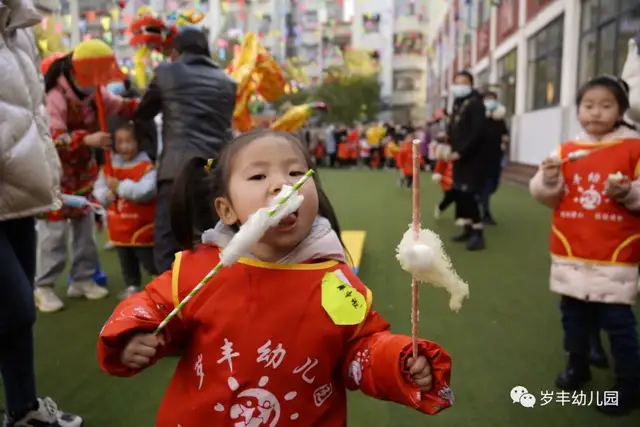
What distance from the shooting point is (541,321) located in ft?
11.4

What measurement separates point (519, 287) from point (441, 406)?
10.8ft

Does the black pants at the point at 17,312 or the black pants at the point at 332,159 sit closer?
the black pants at the point at 17,312

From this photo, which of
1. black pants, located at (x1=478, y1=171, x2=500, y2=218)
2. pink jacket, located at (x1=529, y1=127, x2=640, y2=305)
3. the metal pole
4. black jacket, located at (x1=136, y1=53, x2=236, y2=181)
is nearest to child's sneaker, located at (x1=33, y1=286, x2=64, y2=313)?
black jacket, located at (x1=136, y1=53, x2=236, y2=181)

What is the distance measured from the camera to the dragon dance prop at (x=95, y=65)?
10.6 ft

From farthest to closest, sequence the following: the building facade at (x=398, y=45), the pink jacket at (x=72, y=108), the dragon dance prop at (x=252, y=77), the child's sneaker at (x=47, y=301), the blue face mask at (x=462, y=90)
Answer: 1. the building facade at (x=398, y=45)
2. the blue face mask at (x=462, y=90)
3. the dragon dance prop at (x=252, y=77)
4. the child's sneaker at (x=47, y=301)
5. the pink jacket at (x=72, y=108)

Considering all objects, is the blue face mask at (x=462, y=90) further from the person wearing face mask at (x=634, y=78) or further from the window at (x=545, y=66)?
the window at (x=545, y=66)

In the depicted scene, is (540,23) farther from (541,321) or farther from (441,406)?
(441,406)

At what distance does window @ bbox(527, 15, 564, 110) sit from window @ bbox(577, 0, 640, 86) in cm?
98

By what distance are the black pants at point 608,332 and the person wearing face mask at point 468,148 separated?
9.64 ft

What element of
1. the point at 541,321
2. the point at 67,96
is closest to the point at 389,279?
the point at 541,321

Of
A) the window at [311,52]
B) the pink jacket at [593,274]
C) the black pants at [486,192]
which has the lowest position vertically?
the black pants at [486,192]

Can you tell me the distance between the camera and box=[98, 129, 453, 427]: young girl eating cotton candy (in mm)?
1271

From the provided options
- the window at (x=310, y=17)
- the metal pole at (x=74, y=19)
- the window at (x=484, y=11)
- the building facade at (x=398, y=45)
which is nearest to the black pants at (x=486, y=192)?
the window at (x=484, y=11)

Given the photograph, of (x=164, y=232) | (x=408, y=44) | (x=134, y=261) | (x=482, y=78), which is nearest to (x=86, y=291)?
(x=134, y=261)
